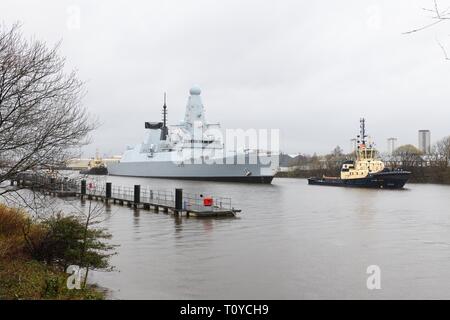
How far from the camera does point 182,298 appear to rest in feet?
34.7

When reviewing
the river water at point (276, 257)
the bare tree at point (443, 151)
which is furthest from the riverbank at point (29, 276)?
the bare tree at point (443, 151)

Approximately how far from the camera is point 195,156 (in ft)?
273

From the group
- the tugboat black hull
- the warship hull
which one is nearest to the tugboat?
the tugboat black hull

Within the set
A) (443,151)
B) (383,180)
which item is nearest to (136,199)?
(383,180)

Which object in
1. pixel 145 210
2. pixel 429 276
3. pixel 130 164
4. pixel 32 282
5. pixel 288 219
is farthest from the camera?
pixel 130 164

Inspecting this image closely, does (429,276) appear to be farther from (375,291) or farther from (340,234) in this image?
(340,234)

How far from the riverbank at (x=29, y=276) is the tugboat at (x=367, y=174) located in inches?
2278

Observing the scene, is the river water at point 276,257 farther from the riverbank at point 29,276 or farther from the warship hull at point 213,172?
the warship hull at point 213,172

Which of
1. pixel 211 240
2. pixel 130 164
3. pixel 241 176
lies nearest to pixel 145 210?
pixel 211 240

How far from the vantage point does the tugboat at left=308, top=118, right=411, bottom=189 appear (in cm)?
6438

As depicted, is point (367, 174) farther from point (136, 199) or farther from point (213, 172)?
point (136, 199)

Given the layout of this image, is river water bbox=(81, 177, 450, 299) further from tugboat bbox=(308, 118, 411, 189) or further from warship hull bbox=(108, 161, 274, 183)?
warship hull bbox=(108, 161, 274, 183)

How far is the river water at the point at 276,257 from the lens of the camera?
11.4m
